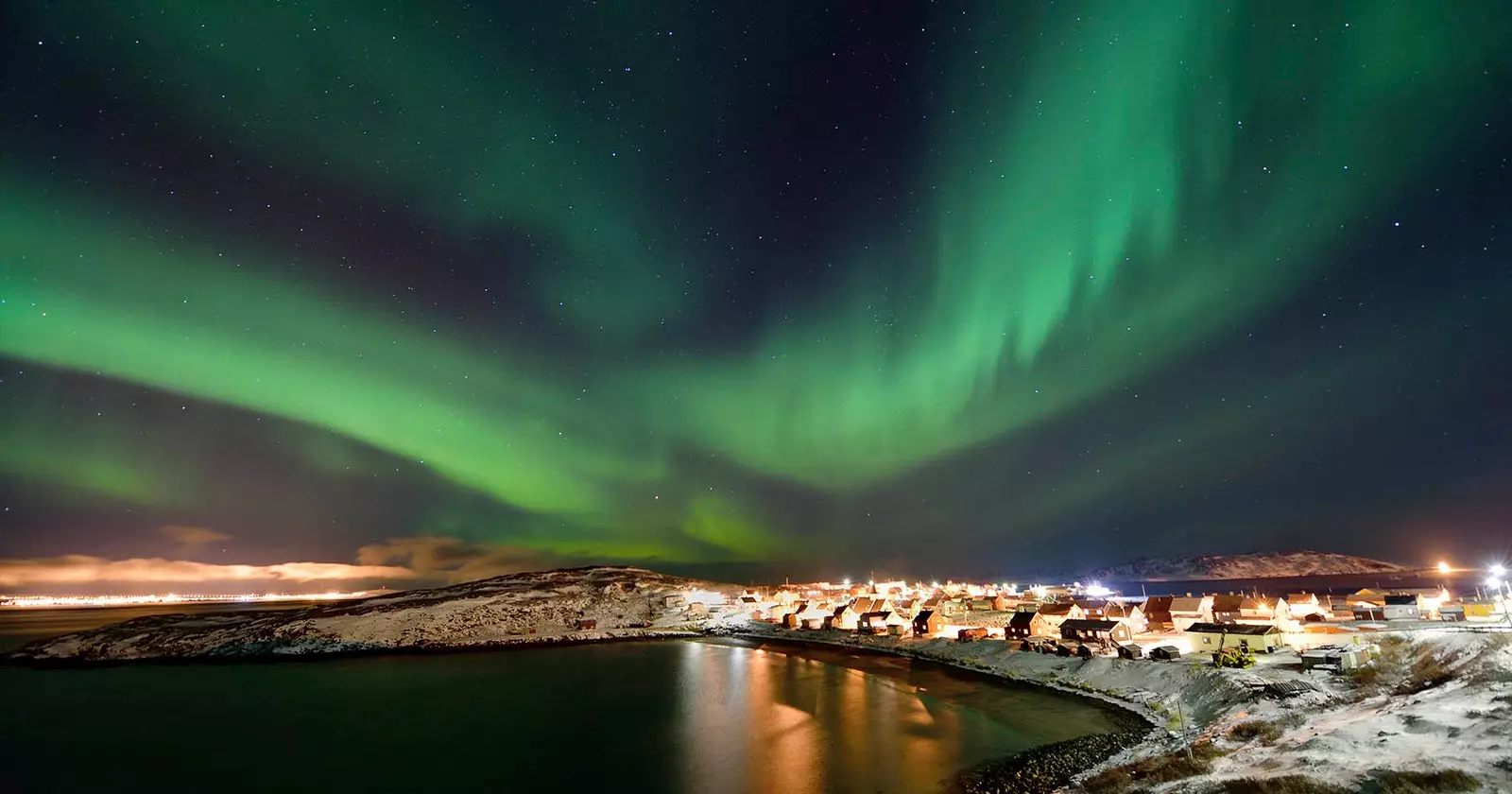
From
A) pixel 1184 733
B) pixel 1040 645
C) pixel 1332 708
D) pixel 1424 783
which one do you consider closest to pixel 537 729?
pixel 1184 733

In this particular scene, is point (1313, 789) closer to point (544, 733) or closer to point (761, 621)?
point (544, 733)

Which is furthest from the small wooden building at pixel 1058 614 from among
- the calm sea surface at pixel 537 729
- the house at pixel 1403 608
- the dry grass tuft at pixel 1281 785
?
the dry grass tuft at pixel 1281 785

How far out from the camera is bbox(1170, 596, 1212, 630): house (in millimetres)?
71125

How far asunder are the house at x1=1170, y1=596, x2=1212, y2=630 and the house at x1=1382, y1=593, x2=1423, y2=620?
52.1ft

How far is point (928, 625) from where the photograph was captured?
85.4m

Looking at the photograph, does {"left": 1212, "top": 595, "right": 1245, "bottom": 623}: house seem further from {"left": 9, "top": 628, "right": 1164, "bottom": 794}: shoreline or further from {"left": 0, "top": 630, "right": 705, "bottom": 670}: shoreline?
{"left": 0, "top": 630, "right": 705, "bottom": 670}: shoreline

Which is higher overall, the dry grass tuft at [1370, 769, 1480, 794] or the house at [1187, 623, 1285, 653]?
the dry grass tuft at [1370, 769, 1480, 794]

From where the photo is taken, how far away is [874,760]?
32531 mm

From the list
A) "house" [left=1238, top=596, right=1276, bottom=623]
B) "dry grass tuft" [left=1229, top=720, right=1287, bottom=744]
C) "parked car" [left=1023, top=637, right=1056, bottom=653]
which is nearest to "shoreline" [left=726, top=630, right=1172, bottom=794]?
"dry grass tuft" [left=1229, top=720, right=1287, bottom=744]

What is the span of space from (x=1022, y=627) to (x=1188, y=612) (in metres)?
22.0

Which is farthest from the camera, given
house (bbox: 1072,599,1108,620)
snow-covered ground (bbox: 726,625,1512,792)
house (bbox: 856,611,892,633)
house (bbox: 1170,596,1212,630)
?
house (bbox: 856,611,892,633)

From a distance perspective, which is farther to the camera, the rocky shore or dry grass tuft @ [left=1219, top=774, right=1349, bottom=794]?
the rocky shore

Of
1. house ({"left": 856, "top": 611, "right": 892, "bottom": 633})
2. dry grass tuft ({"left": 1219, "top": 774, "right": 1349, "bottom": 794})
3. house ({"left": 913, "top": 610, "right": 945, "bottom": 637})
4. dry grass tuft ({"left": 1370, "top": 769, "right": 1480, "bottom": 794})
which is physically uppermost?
dry grass tuft ({"left": 1370, "top": 769, "right": 1480, "bottom": 794})

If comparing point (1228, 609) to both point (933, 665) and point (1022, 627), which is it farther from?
point (933, 665)
